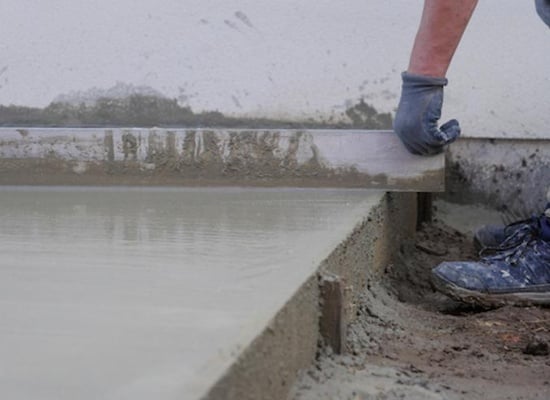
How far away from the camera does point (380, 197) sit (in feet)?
8.39

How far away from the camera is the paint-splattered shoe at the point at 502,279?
2260 millimetres

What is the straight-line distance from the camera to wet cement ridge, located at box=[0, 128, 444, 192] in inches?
108

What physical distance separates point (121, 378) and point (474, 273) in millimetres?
1452

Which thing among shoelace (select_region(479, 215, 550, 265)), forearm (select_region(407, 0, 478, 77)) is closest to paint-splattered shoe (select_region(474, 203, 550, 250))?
shoelace (select_region(479, 215, 550, 265))

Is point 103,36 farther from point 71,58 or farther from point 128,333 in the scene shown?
point 128,333

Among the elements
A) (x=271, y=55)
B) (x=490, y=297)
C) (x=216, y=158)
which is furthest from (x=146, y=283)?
(x=271, y=55)

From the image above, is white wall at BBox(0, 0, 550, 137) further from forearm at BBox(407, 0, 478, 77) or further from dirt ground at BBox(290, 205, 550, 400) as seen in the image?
dirt ground at BBox(290, 205, 550, 400)

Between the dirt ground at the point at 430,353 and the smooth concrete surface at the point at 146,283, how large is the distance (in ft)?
0.60

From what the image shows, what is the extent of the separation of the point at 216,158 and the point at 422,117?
2.49 feet

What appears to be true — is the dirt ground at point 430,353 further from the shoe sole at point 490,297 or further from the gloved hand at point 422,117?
the gloved hand at point 422,117

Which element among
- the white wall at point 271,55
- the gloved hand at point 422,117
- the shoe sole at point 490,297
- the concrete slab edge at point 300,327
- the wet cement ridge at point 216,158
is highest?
the white wall at point 271,55

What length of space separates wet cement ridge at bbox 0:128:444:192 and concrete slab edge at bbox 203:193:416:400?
1.10 ft

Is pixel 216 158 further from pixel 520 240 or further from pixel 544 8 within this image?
Answer: pixel 544 8

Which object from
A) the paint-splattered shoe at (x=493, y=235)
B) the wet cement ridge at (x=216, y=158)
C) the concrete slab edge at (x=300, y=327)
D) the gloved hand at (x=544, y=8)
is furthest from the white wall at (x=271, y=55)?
the concrete slab edge at (x=300, y=327)
